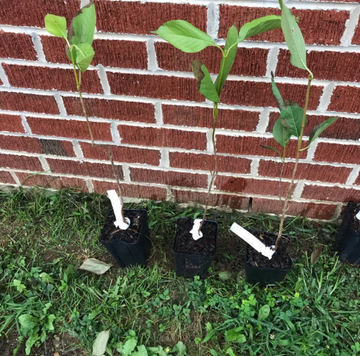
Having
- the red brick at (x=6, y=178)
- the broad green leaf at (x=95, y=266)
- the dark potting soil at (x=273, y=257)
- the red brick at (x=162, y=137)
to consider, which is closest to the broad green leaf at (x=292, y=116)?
the red brick at (x=162, y=137)

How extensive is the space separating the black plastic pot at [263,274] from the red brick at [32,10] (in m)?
1.07

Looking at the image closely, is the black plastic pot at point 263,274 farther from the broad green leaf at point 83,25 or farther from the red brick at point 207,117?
the broad green leaf at point 83,25

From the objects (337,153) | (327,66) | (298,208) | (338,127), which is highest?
(327,66)

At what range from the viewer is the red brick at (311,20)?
97 centimetres

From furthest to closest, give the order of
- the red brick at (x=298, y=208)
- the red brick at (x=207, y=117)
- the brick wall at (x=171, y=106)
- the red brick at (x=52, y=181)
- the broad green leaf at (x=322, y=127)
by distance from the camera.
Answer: the red brick at (x=52, y=181) → the red brick at (x=298, y=208) → the red brick at (x=207, y=117) → the brick wall at (x=171, y=106) → the broad green leaf at (x=322, y=127)

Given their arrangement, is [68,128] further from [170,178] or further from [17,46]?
[170,178]

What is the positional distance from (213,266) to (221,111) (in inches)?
27.4

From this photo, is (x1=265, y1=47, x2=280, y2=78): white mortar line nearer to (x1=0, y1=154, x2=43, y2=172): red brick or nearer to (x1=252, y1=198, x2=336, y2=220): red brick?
(x1=252, y1=198, x2=336, y2=220): red brick

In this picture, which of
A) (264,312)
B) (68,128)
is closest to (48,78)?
(68,128)

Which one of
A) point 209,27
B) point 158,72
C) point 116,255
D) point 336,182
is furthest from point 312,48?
point 116,255

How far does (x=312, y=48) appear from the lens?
104 cm

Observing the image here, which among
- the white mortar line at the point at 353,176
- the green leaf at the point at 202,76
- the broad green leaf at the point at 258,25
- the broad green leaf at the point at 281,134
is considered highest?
the broad green leaf at the point at 258,25

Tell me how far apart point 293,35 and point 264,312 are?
3.51 ft

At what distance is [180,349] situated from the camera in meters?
1.29
